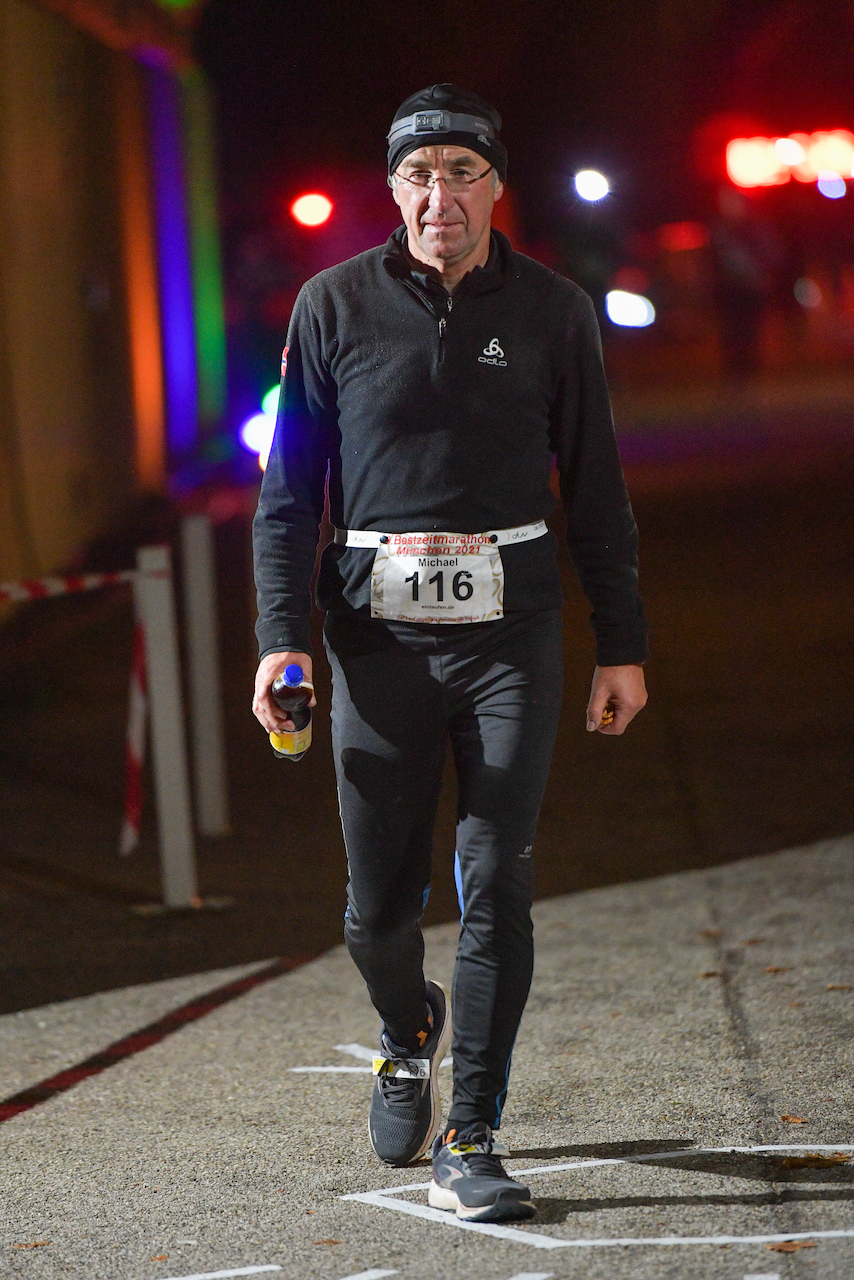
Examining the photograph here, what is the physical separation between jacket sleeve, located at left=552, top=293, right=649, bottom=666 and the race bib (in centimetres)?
24

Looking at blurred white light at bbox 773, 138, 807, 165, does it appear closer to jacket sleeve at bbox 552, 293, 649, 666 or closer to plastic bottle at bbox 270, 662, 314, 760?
jacket sleeve at bbox 552, 293, 649, 666

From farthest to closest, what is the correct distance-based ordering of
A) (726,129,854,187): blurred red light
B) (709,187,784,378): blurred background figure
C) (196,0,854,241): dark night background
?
(726,129,854,187): blurred red light → (709,187,784,378): blurred background figure → (196,0,854,241): dark night background

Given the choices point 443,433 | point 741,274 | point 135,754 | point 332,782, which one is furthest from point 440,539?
point 741,274

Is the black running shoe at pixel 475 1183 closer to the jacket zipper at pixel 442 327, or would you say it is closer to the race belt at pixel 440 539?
the race belt at pixel 440 539

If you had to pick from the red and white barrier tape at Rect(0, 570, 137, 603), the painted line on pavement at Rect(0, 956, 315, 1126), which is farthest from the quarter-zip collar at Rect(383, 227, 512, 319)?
the red and white barrier tape at Rect(0, 570, 137, 603)

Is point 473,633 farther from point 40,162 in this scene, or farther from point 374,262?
point 40,162

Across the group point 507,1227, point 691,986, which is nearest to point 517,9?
point 691,986

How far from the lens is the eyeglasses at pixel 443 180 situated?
364 centimetres

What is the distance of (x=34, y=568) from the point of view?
13984 millimetres

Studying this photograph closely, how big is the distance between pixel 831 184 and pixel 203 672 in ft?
101

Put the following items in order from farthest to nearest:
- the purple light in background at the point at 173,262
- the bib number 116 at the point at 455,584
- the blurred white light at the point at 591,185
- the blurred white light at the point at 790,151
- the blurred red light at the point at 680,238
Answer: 1. the blurred red light at the point at 680,238
2. the blurred white light at the point at 790,151
3. the purple light in background at the point at 173,262
4. the blurred white light at the point at 591,185
5. the bib number 116 at the point at 455,584

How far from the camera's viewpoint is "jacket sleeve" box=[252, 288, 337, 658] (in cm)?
375

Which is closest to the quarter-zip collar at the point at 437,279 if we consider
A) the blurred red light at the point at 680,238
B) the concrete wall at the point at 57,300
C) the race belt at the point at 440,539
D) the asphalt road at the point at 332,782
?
the race belt at the point at 440,539

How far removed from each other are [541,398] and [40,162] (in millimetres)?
12301
